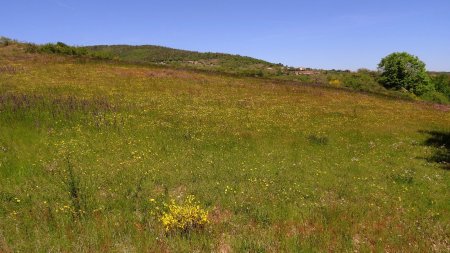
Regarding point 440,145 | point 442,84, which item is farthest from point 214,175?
point 442,84

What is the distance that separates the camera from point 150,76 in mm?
51469

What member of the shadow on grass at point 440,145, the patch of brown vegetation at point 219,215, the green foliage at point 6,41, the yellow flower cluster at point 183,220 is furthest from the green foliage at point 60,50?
the yellow flower cluster at point 183,220

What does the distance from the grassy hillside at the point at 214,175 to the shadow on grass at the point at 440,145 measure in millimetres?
127

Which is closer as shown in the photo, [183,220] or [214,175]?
[183,220]

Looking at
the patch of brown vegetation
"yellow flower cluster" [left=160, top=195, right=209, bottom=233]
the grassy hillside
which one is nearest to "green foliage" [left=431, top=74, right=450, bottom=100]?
the grassy hillside

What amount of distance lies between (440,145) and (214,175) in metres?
18.1

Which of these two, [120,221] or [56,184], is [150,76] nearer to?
[56,184]

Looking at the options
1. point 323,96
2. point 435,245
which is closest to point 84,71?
point 323,96

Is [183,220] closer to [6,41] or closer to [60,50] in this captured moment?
[60,50]

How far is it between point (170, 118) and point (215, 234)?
60.8 feet

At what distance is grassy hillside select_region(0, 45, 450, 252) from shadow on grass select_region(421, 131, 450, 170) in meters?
0.13

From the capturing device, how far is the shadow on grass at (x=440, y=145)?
74.5 ft

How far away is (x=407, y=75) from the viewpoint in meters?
120

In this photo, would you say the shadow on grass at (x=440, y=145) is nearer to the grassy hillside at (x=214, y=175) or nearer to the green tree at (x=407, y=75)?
the grassy hillside at (x=214, y=175)
